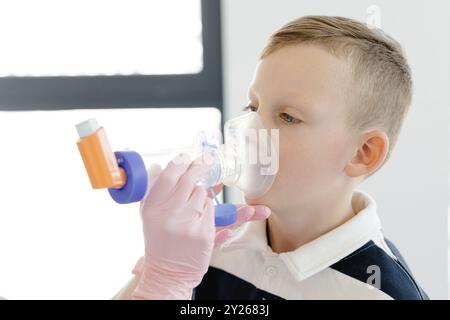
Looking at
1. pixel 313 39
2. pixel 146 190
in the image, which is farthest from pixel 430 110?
pixel 146 190

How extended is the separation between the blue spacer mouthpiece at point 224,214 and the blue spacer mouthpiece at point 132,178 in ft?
0.56

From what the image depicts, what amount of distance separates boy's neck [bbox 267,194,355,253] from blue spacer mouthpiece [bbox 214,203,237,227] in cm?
16

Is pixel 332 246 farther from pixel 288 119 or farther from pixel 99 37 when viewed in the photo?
pixel 99 37

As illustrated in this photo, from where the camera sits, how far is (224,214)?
36.9 inches

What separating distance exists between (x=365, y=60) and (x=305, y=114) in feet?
0.53

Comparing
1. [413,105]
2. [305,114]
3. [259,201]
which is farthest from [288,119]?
[413,105]

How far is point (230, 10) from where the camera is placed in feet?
5.57

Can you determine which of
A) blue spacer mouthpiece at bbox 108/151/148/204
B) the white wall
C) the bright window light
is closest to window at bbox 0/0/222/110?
the bright window light

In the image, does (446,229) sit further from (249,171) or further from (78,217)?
(78,217)

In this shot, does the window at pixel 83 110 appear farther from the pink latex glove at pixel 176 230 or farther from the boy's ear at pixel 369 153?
the pink latex glove at pixel 176 230

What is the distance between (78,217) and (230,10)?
84cm

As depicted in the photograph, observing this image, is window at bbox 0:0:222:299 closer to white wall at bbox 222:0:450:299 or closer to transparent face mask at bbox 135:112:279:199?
white wall at bbox 222:0:450:299

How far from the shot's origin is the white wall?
5.43ft

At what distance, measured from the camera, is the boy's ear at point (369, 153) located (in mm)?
1056
